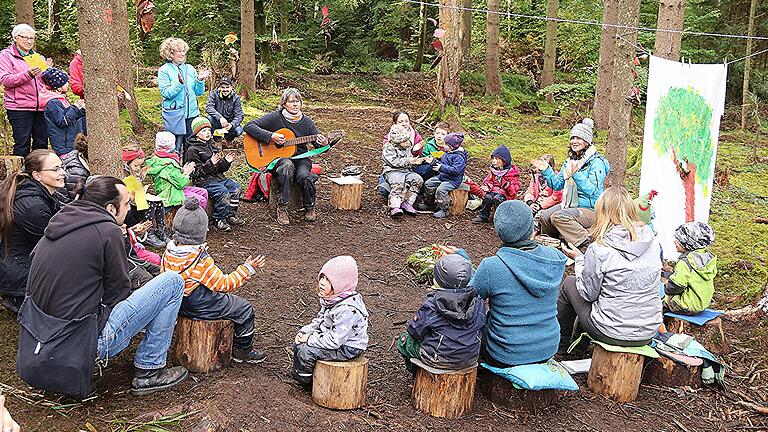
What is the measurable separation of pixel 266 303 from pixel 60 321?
86.8 inches

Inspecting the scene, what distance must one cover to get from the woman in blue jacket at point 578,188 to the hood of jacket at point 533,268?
295 centimetres

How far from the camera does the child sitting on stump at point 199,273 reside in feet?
13.2

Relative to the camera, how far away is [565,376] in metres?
4.12

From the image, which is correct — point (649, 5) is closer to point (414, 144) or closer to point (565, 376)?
point (414, 144)

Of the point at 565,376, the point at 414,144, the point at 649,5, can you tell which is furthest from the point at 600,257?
the point at 649,5

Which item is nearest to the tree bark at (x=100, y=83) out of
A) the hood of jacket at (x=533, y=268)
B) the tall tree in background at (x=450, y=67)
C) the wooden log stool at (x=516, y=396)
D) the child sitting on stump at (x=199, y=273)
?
the child sitting on stump at (x=199, y=273)

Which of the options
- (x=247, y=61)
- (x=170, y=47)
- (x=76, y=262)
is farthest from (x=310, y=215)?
(x=247, y=61)

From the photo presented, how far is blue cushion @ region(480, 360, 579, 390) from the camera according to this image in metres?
4.00

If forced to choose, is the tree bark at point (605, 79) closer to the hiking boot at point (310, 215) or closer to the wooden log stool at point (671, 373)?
the hiking boot at point (310, 215)

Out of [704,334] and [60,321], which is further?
[704,334]

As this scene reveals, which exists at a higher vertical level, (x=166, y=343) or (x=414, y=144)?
(x=414, y=144)

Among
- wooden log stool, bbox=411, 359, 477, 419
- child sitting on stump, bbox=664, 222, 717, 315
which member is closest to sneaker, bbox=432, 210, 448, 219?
child sitting on stump, bbox=664, 222, 717, 315

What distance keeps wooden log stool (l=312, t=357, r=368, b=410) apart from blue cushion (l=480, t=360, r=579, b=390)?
2.89 feet

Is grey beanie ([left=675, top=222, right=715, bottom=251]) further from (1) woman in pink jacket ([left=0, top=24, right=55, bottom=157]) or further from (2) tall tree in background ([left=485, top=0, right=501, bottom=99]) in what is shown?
(2) tall tree in background ([left=485, top=0, right=501, bottom=99])
